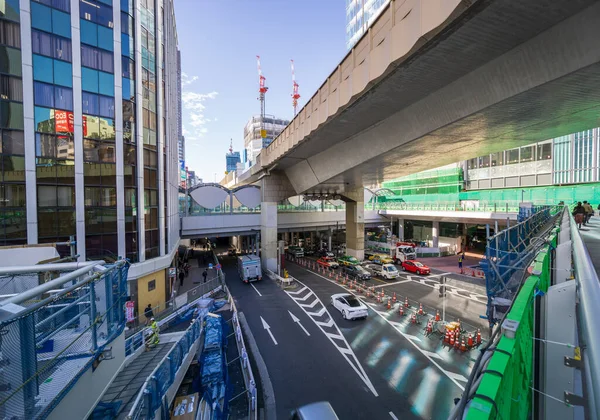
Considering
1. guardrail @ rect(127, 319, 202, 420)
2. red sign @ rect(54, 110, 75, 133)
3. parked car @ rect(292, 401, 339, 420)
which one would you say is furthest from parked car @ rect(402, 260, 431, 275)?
red sign @ rect(54, 110, 75, 133)

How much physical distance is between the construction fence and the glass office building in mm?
12412

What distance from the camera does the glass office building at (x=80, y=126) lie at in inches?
567

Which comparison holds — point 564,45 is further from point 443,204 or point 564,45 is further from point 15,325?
point 443,204

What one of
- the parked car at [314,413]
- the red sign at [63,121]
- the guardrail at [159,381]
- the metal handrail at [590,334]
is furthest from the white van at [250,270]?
the metal handrail at [590,334]

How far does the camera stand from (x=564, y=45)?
21.7 ft

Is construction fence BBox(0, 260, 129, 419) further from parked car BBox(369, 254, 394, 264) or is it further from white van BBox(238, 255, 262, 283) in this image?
parked car BBox(369, 254, 394, 264)

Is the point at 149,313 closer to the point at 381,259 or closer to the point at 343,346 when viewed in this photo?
the point at 343,346

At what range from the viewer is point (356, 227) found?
34.8 m

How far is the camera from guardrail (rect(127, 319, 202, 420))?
5925 mm

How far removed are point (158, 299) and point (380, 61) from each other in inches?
784

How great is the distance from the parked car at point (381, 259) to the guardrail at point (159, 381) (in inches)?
942

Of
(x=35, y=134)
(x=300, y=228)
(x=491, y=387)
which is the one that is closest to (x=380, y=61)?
(x=491, y=387)

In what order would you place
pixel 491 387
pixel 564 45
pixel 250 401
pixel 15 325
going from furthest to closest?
pixel 250 401, pixel 564 45, pixel 15 325, pixel 491 387

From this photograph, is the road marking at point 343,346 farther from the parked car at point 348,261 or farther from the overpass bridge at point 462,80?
the parked car at point 348,261
